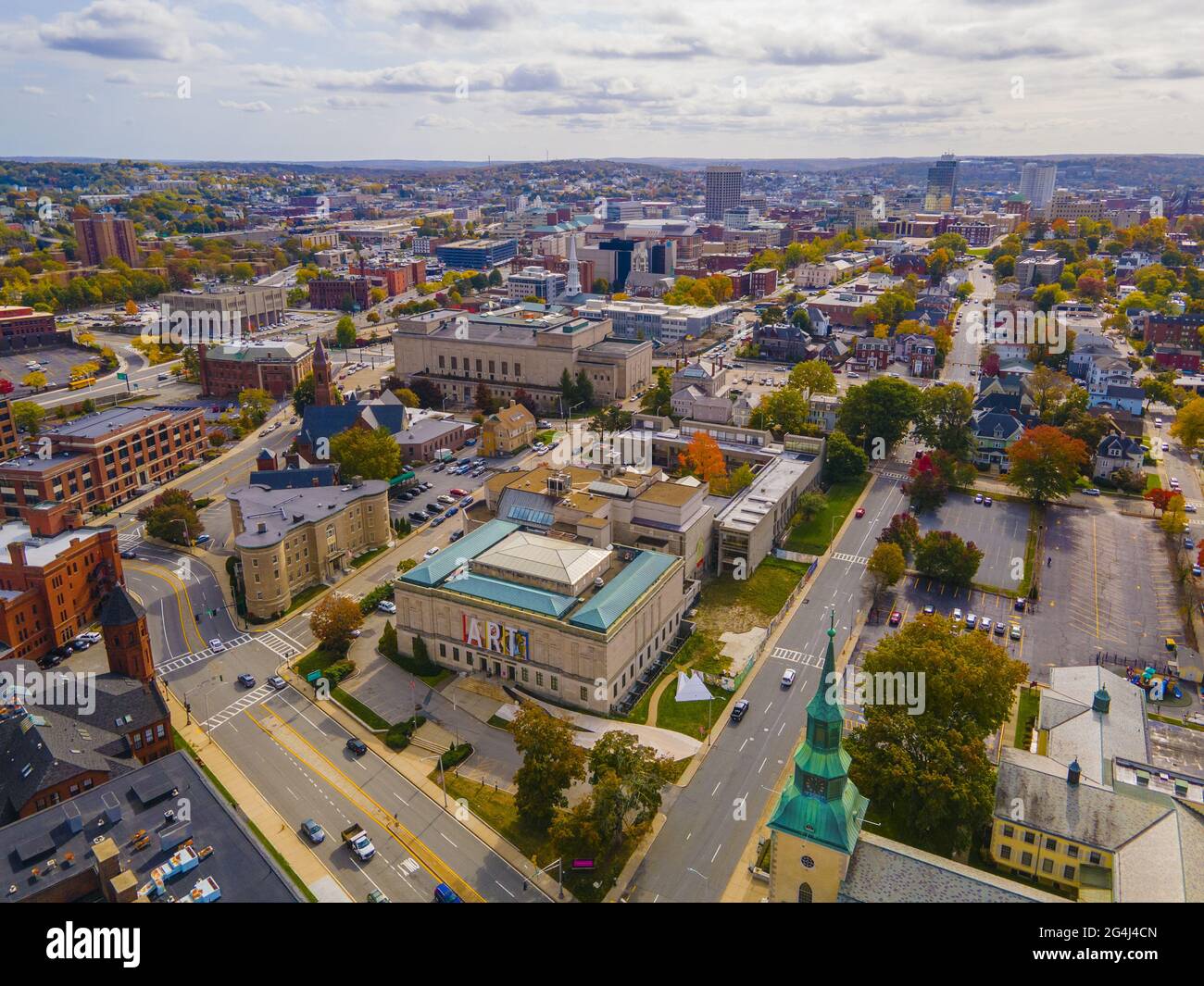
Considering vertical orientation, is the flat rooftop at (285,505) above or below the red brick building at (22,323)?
below

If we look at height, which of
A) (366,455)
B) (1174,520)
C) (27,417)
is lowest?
(1174,520)

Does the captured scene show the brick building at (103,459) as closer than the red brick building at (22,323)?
Yes

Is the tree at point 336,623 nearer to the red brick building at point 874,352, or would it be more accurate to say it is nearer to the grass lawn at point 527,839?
the grass lawn at point 527,839

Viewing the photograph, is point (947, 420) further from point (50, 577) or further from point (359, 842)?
point (50, 577)

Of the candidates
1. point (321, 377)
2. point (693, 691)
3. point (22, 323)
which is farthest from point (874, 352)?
point (22, 323)

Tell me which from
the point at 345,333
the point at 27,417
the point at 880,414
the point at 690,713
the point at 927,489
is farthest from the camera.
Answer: the point at 345,333

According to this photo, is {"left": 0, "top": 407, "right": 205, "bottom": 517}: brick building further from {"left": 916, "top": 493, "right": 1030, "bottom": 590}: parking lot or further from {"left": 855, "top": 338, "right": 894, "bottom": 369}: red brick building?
{"left": 855, "top": 338, "right": 894, "bottom": 369}: red brick building

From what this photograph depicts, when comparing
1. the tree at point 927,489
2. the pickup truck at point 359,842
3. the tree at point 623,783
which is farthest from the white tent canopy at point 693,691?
the tree at point 927,489
